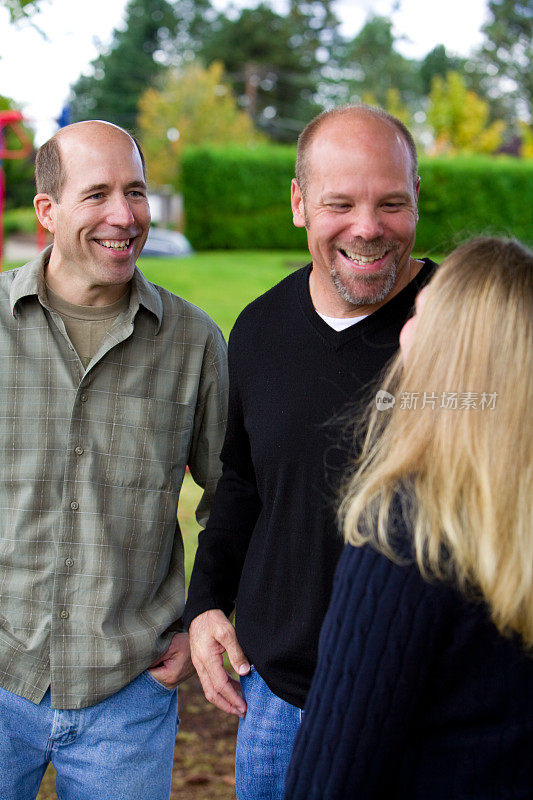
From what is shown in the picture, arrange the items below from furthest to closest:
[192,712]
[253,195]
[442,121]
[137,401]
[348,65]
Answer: [348,65], [442,121], [253,195], [192,712], [137,401]

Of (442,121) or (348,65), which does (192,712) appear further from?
(348,65)

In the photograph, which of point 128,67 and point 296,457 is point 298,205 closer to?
point 296,457

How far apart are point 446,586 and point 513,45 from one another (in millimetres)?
56990

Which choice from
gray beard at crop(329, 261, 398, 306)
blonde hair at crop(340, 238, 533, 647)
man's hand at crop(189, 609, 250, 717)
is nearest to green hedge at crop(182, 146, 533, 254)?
gray beard at crop(329, 261, 398, 306)

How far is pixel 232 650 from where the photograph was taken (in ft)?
7.01

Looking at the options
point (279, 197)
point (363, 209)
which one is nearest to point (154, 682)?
point (363, 209)

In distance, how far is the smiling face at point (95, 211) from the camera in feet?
7.59

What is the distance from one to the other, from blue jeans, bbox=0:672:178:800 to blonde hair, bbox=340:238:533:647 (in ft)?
4.01

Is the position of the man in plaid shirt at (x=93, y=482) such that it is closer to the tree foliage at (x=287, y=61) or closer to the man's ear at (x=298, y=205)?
the man's ear at (x=298, y=205)

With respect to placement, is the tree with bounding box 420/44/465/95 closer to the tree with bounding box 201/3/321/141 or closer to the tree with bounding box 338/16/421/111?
the tree with bounding box 338/16/421/111

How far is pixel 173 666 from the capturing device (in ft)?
7.66

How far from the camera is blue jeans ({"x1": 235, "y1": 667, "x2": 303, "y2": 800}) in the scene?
2.07m

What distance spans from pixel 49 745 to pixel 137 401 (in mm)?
943

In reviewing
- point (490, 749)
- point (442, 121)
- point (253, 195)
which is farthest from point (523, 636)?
point (442, 121)
